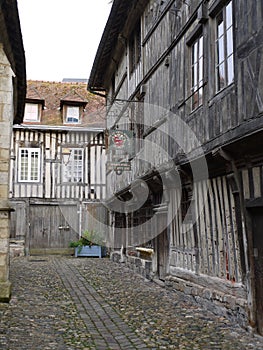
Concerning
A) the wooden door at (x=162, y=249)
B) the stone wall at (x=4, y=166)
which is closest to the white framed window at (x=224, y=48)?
the stone wall at (x=4, y=166)

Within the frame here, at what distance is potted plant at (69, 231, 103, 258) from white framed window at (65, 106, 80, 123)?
479 centimetres

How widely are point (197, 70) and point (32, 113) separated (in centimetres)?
1287

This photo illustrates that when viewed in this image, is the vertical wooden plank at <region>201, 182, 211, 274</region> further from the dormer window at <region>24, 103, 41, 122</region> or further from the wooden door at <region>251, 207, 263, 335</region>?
the dormer window at <region>24, 103, 41, 122</region>

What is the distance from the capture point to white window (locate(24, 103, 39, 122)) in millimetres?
19016

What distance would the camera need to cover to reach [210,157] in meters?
6.31

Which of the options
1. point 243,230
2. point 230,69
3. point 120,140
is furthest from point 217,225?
point 120,140

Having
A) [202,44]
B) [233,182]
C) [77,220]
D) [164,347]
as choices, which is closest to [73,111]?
[77,220]

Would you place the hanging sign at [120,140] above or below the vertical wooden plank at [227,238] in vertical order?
above

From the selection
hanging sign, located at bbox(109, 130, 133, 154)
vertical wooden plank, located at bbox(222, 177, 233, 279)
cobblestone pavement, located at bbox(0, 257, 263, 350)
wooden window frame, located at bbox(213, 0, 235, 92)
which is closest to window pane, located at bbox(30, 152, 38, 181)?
hanging sign, located at bbox(109, 130, 133, 154)

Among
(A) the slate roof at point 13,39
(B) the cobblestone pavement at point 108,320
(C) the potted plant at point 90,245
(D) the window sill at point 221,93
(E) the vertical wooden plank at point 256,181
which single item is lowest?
(B) the cobblestone pavement at point 108,320

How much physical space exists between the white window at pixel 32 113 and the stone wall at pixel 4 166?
11.3 metres

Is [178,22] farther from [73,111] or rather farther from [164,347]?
[73,111]

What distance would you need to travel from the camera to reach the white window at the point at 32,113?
62.4 ft

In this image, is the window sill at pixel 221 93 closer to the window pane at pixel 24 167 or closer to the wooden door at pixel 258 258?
the wooden door at pixel 258 258
